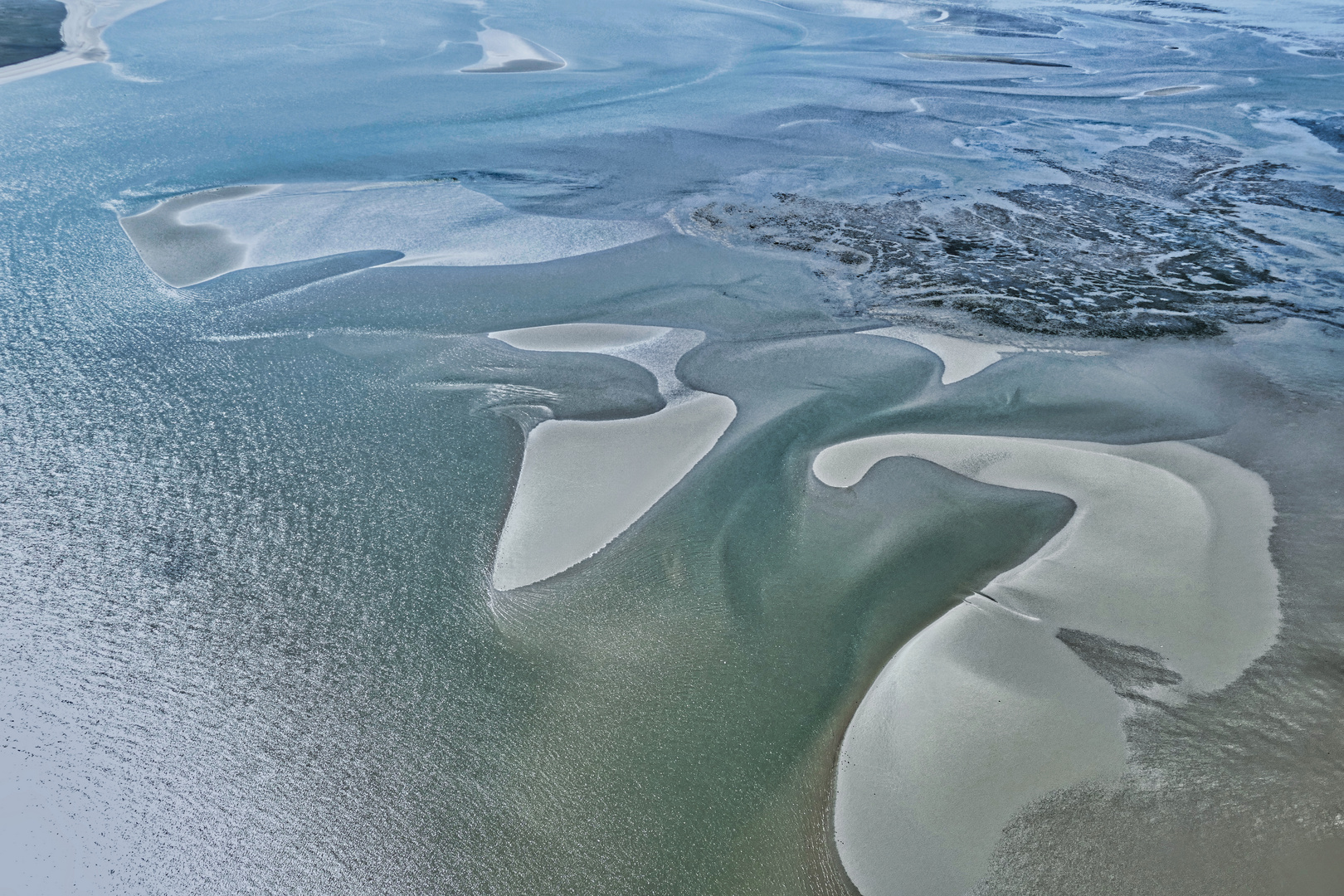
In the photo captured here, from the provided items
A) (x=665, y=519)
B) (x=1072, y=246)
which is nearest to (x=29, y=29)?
(x=665, y=519)

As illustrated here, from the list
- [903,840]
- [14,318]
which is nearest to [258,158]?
[14,318]

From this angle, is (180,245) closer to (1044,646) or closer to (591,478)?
(591,478)

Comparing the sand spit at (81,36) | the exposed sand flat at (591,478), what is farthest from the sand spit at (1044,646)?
the sand spit at (81,36)

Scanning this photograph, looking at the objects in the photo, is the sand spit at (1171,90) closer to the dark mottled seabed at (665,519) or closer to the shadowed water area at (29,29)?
the dark mottled seabed at (665,519)

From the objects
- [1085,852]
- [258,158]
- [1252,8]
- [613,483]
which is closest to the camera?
[1085,852]

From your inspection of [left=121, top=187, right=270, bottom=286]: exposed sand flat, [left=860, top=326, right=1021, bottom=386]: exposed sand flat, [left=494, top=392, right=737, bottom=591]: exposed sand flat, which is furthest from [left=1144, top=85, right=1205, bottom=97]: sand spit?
[left=121, top=187, right=270, bottom=286]: exposed sand flat

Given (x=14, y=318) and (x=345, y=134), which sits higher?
(x=345, y=134)

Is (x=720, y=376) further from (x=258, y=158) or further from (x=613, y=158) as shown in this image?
(x=258, y=158)
